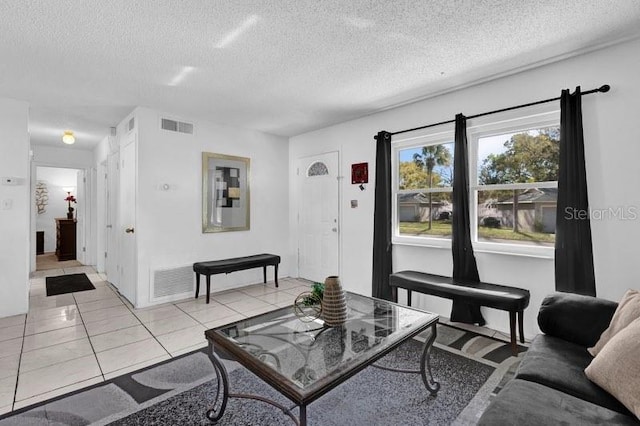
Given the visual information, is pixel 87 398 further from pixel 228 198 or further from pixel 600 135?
pixel 600 135

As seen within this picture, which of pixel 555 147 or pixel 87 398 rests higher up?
pixel 555 147

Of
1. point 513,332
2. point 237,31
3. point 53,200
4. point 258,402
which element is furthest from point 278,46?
point 53,200

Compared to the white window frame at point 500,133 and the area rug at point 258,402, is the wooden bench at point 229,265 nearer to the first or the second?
the area rug at point 258,402

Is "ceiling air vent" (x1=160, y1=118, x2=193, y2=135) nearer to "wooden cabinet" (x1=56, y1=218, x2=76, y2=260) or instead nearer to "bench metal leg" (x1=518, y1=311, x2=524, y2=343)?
"bench metal leg" (x1=518, y1=311, x2=524, y2=343)

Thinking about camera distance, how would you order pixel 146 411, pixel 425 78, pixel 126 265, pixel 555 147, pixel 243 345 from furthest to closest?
pixel 126 265 < pixel 425 78 < pixel 555 147 < pixel 146 411 < pixel 243 345

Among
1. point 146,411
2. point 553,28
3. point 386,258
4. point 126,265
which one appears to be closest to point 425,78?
point 553,28

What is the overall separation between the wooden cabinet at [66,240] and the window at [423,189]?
7173 millimetres

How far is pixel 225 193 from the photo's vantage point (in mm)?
4730

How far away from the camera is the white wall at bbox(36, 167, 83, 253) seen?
26.5 ft

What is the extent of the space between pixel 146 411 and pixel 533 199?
11.6ft

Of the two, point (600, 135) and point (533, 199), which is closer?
point (600, 135)

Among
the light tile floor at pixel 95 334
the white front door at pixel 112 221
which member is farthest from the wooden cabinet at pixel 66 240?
the light tile floor at pixel 95 334

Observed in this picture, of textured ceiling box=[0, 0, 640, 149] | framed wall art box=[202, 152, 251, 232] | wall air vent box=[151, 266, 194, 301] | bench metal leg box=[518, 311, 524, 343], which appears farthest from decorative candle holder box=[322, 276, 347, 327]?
framed wall art box=[202, 152, 251, 232]

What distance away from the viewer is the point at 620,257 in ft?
8.09
